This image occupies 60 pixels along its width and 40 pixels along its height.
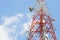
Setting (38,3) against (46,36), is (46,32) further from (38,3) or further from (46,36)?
(38,3)

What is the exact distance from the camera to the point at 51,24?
49.5m

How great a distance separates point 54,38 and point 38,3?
20.0ft

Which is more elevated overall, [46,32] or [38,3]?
[38,3]

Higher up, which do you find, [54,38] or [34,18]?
[34,18]

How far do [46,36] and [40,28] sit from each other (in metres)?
2.26

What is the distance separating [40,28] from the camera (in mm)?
49812

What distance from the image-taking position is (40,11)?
50.1 m

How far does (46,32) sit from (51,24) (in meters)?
1.62

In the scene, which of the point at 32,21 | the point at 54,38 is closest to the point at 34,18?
the point at 32,21

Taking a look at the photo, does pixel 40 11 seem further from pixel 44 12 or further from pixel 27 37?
pixel 27 37

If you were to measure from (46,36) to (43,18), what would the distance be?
3.23 m

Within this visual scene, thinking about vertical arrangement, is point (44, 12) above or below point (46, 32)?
above

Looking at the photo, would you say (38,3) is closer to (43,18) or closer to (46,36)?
(43,18)

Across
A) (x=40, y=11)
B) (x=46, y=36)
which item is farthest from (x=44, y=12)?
(x=46, y=36)
